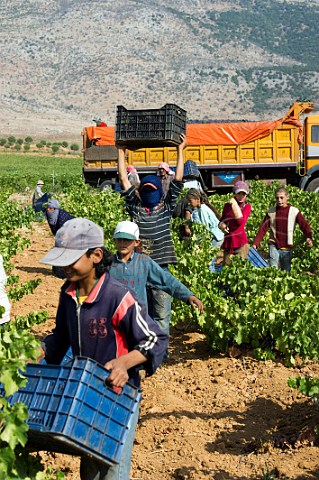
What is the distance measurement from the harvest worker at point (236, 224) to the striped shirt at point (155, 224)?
8.29 feet

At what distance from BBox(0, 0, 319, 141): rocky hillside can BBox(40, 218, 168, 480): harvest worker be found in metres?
104

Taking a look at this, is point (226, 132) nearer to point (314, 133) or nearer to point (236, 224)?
point (314, 133)

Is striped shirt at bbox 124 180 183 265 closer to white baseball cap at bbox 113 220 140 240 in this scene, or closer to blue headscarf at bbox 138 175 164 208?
blue headscarf at bbox 138 175 164 208

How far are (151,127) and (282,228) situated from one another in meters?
2.35

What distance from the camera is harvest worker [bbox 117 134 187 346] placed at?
7297mm

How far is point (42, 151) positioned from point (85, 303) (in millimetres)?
85540

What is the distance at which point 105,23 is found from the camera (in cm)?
15662

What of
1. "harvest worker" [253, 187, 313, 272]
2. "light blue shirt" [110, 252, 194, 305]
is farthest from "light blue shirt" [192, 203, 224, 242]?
"light blue shirt" [110, 252, 194, 305]

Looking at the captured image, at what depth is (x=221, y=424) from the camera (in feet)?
20.7

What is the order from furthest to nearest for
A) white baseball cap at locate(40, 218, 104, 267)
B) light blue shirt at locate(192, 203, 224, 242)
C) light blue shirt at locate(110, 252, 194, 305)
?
light blue shirt at locate(192, 203, 224, 242)
light blue shirt at locate(110, 252, 194, 305)
white baseball cap at locate(40, 218, 104, 267)

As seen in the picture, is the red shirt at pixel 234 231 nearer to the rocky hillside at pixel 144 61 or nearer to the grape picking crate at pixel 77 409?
the grape picking crate at pixel 77 409

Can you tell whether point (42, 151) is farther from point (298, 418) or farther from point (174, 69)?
point (298, 418)

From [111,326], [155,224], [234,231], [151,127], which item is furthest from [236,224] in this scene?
[111,326]

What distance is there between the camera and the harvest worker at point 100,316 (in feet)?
12.4
